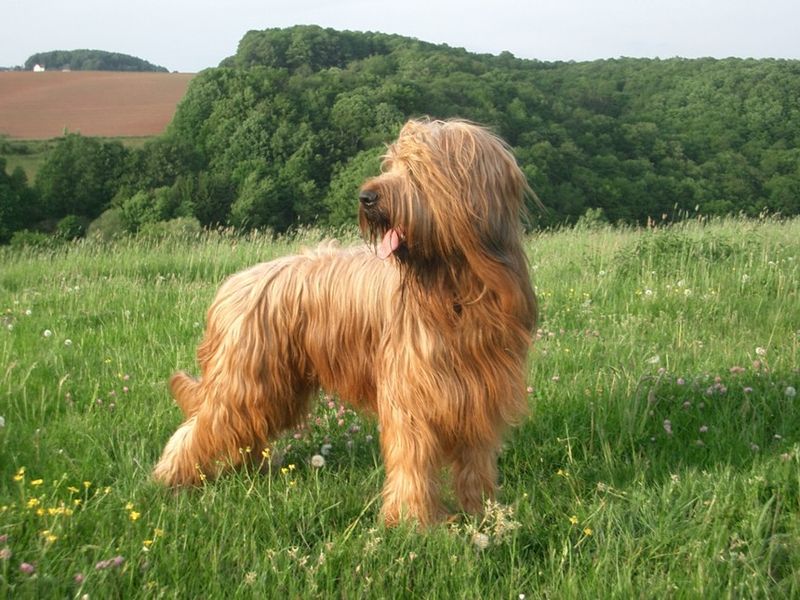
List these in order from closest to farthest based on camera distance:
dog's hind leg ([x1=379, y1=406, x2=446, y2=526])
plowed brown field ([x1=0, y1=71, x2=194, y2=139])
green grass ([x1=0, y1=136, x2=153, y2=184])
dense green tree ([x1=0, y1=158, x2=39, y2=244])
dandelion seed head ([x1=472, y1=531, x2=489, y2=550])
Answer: dandelion seed head ([x1=472, y1=531, x2=489, y2=550]), dog's hind leg ([x1=379, y1=406, x2=446, y2=526]), dense green tree ([x1=0, y1=158, x2=39, y2=244]), plowed brown field ([x1=0, y1=71, x2=194, y2=139]), green grass ([x1=0, y1=136, x2=153, y2=184])

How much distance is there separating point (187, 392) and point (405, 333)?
1438 millimetres

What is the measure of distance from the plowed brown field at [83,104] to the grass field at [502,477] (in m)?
29.6

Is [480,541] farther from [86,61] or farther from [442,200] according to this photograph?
[86,61]

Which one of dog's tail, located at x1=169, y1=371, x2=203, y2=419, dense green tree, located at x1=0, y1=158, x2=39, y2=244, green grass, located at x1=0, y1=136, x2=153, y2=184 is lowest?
dense green tree, located at x1=0, y1=158, x2=39, y2=244

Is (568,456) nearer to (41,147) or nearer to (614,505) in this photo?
(614,505)

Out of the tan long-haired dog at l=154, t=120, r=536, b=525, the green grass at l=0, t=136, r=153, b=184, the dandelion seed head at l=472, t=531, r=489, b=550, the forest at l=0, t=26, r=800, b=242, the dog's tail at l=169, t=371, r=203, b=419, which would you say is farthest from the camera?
the green grass at l=0, t=136, r=153, b=184

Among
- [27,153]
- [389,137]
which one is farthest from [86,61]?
[389,137]

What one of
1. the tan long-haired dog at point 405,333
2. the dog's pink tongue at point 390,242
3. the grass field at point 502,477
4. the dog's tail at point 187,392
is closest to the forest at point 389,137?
the grass field at point 502,477

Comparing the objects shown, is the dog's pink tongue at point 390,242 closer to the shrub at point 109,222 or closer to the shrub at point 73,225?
the shrub at point 109,222

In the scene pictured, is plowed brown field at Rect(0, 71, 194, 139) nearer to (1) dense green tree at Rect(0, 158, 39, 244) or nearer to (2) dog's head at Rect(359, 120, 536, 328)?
(1) dense green tree at Rect(0, 158, 39, 244)

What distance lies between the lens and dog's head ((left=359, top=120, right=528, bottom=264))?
3189mm

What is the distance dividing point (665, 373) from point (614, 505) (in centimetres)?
171

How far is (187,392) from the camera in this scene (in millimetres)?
4238

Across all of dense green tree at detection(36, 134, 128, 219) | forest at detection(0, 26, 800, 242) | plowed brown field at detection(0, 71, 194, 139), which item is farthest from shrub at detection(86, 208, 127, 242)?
plowed brown field at detection(0, 71, 194, 139)
